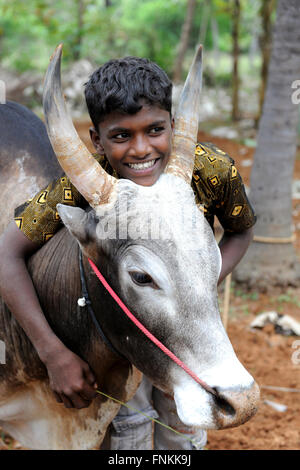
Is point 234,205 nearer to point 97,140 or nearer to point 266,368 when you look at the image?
point 97,140

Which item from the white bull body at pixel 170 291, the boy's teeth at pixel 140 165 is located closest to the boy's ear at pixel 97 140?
the boy's teeth at pixel 140 165

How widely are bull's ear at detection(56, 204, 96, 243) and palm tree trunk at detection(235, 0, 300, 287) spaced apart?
371cm

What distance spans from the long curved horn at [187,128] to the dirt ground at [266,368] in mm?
2246

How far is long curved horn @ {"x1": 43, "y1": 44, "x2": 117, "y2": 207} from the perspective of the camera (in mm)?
1834

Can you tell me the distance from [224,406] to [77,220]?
819 mm

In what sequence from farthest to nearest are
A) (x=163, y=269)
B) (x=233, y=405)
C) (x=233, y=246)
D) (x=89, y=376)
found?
1. (x=233, y=246)
2. (x=89, y=376)
3. (x=163, y=269)
4. (x=233, y=405)

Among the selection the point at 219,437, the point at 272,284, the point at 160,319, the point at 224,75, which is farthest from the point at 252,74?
the point at 160,319

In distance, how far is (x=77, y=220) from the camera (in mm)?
1904

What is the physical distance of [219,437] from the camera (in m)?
3.58

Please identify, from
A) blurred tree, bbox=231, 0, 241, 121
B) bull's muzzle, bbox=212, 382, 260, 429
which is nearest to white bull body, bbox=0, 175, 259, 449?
bull's muzzle, bbox=212, 382, 260, 429

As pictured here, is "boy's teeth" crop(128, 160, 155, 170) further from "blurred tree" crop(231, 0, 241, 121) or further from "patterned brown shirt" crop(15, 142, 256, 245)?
"blurred tree" crop(231, 0, 241, 121)

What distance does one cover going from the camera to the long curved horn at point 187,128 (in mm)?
1997

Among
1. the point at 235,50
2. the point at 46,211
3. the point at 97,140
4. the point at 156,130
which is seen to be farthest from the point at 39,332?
the point at 235,50
